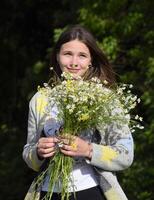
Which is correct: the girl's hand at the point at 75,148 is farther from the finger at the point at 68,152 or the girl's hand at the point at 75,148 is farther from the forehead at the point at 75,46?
the forehead at the point at 75,46

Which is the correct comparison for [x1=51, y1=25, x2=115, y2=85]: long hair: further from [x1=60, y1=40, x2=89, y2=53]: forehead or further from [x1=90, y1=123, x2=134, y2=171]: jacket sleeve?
[x1=90, y1=123, x2=134, y2=171]: jacket sleeve

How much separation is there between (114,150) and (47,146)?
317mm

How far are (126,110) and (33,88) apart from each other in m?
9.16

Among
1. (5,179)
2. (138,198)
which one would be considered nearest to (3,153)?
(5,179)

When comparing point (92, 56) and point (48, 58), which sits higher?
point (48, 58)

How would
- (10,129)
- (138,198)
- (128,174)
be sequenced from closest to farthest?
(138,198), (128,174), (10,129)

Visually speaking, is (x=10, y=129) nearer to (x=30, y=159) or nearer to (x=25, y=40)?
(x=25, y=40)

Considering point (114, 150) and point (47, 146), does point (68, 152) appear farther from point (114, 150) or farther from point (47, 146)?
point (114, 150)

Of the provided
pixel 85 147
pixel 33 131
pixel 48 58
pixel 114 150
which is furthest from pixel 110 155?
pixel 48 58

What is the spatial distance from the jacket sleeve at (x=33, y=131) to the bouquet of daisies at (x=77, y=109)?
12 cm

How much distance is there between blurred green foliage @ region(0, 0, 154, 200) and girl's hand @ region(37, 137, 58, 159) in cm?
90

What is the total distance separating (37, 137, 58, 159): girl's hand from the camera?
339 cm

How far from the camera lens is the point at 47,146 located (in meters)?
3.38

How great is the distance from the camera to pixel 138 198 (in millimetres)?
6984
